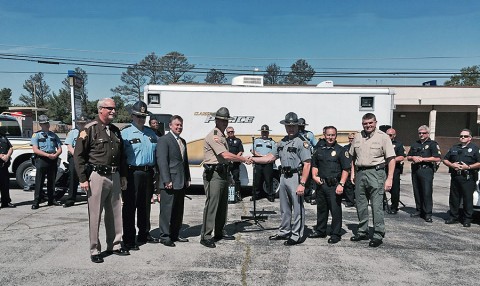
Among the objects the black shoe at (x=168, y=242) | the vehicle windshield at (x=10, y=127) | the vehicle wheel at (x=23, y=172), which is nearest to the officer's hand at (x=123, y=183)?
the black shoe at (x=168, y=242)

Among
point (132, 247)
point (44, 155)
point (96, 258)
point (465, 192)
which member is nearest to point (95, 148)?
point (96, 258)

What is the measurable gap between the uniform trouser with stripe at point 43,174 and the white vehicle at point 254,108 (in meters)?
2.87

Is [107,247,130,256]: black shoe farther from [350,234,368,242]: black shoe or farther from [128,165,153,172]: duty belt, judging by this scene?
[350,234,368,242]: black shoe

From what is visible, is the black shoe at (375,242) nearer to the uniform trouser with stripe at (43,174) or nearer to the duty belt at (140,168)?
the duty belt at (140,168)

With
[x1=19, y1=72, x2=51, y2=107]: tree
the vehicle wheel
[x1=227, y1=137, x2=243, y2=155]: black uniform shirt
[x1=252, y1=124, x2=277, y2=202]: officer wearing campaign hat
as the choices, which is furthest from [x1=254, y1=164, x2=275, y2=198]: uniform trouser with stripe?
[x1=19, y1=72, x2=51, y2=107]: tree

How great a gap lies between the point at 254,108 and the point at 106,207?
5181 mm

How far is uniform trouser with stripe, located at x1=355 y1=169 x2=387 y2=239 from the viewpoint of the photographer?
5.36 m

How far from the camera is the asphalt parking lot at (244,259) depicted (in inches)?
160

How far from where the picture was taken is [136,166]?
4.93 meters

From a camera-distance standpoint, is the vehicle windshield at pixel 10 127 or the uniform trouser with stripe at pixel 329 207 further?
the vehicle windshield at pixel 10 127

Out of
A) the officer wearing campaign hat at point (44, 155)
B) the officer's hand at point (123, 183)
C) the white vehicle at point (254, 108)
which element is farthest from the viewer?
the white vehicle at point (254, 108)

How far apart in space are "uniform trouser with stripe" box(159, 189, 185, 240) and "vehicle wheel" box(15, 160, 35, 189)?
20.3ft

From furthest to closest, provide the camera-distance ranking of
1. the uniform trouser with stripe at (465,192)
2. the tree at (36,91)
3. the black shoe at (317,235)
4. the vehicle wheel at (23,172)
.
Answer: the tree at (36,91), the vehicle wheel at (23,172), the uniform trouser with stripe at (465,192), the black shoe at (317,235)

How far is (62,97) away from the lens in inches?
2470
